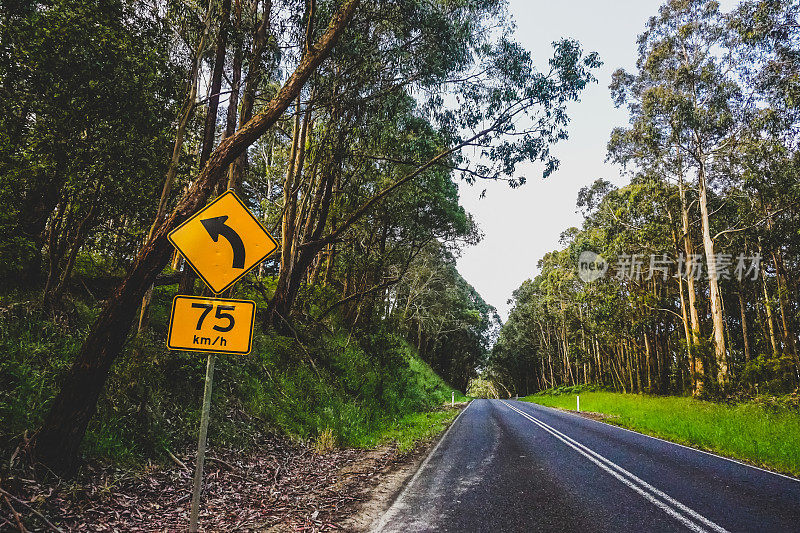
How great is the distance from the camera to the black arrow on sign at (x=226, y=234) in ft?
12.8

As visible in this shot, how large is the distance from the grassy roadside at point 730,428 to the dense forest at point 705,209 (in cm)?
286

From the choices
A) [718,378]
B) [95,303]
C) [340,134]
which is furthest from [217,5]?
[718,378]

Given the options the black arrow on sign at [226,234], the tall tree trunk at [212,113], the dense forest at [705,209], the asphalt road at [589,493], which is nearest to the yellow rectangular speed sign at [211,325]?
the black arrow on sign at [226,234]

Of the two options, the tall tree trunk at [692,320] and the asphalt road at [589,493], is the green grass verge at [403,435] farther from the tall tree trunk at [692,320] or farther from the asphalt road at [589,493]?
the tall tree trunk at [692,320]

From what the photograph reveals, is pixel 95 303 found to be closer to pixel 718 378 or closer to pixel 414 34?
pixel 414 34

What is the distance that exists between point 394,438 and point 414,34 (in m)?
10.4

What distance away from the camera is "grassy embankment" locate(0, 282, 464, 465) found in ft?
15.9

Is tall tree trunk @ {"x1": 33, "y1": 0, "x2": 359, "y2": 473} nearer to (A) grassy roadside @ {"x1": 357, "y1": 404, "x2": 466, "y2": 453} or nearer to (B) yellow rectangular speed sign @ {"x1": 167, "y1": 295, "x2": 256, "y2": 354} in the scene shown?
(B) yellow rectangular speed sign @ {"x1": 167, "y1": 295, "x2": 256, "y2": 354}

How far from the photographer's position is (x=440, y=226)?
21.3 m

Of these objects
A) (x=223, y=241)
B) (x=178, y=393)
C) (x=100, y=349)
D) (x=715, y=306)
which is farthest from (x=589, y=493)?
(x=715, y=306)

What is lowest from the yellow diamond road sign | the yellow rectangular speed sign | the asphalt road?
the asphalt road

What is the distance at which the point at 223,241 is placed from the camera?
391 centimetres

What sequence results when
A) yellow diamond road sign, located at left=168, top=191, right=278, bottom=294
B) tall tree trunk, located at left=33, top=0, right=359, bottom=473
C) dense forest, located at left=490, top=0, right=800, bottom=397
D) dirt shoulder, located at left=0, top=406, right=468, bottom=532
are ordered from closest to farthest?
dirt shoulder, located at left=0, top=406, right=468, bottom=532
yellow diamond road sign, located at left=168, top=191, right=278, bottom=294
tall tree trunk, located at left=33, top=0, right=359, bottom=473
dense forest, located at left=490, top=0, right=800, bottom=397

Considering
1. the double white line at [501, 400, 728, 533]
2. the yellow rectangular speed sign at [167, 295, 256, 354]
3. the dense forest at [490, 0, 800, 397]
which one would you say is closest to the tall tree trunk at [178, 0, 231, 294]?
the yellow rectangular speed sign at [167, 295, 256, 354]
